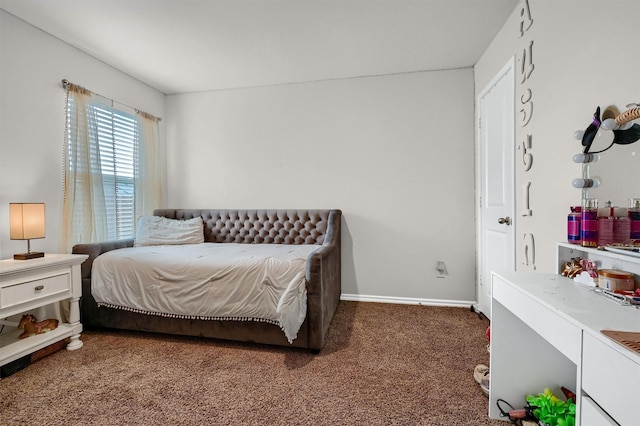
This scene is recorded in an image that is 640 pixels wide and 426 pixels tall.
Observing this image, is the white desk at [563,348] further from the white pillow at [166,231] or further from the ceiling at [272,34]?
the white pillow at [166,231]

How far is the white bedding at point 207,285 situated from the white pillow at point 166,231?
50 centimetres

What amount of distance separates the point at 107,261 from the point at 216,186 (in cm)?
148

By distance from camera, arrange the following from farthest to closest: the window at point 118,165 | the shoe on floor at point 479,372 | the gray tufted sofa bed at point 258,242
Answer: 1. the window at point 118,165
2. the gray tufted sofa bed at point 258,242
3. the shoe on floor at point 479,372

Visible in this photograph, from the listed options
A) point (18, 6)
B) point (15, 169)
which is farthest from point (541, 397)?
point (18, 6)

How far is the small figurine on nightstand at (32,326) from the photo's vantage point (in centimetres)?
193

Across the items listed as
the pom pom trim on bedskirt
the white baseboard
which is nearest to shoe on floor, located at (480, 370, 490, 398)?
the pom pom trim on bedskirt

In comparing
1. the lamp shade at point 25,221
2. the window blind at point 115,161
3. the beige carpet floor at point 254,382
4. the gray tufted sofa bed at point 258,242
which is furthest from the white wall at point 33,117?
the beige carpet floor at point 254,382

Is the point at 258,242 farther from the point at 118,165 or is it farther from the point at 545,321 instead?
the point at 545,321

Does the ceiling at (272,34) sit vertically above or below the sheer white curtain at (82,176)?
above

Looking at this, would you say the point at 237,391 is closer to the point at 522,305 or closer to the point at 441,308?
the point at 522,305

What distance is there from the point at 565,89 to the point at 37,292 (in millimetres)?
3491

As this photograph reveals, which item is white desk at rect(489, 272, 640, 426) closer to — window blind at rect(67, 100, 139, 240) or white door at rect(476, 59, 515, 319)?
white door at rect(476, 59, 515, 319)

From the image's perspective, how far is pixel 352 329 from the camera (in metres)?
2.36

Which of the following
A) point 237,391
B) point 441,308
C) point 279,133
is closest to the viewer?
point 237,391
